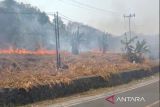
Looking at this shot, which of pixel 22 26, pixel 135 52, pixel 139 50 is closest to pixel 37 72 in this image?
pixel 135 52

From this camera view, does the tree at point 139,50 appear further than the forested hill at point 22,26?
No

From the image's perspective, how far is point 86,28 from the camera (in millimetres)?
93438

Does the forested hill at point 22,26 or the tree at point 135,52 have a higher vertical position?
the forested hill at point 22,26

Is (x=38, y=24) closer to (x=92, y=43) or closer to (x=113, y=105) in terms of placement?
(x=92, y=43)

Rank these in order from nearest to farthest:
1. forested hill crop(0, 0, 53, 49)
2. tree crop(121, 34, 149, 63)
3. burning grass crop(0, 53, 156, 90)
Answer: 1. burning grass crop(0, 53, 156, 90)
2. tree crop(121, 34, 149, 63)
3. forested hill crop(0, 0, 53, 49)

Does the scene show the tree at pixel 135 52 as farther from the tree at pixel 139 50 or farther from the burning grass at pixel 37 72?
the burning grass at pixel 37 72

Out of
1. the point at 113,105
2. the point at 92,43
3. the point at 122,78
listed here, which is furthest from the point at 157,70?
the point at 92,43

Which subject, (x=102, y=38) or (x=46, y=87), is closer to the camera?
(x=46, y=87)

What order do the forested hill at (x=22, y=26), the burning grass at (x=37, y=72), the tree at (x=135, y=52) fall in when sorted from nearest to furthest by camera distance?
the burning grass at (x=37, y=72), the tree at (x=135, y=52), the forested hill at (x=22, y=26)

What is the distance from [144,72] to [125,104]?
2144 centimetres

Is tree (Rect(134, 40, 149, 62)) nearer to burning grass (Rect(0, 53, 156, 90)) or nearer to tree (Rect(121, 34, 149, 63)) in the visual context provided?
tree (Rect(121, 34, 149, 63))

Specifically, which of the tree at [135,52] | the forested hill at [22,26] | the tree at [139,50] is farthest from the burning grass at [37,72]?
the forested hill at [22,26]

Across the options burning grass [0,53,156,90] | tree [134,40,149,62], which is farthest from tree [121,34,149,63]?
burning grass [0,53,156,90]

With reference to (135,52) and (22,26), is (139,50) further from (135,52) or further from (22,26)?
(22,26)
